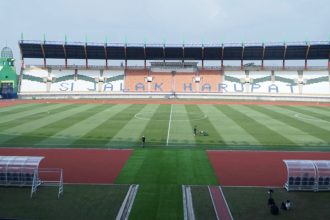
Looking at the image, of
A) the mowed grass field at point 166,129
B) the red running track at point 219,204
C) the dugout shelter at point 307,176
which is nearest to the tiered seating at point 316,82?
the mowed grass field at point 166,129

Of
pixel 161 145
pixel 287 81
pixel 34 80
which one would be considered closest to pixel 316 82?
pixel 287 81

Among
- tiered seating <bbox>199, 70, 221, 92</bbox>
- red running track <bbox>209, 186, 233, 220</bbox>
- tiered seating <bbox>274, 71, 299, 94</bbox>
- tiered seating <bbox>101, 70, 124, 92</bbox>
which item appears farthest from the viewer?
tiered seating <bbox>101, 70, 124, 92</bbox>

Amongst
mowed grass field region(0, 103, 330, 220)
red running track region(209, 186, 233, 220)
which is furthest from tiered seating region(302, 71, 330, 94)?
red running track region(209, 186, 233, 220)

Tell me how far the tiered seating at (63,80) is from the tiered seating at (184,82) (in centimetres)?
2281

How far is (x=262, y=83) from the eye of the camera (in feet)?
260

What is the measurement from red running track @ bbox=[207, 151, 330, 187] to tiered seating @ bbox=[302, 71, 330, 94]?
170 feet

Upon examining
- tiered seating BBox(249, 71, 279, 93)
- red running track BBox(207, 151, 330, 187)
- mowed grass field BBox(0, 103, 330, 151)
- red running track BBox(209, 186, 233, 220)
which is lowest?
red running track BBox(209, 186, 233, 220)

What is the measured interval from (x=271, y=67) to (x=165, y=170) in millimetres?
64658

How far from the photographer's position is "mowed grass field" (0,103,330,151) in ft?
100

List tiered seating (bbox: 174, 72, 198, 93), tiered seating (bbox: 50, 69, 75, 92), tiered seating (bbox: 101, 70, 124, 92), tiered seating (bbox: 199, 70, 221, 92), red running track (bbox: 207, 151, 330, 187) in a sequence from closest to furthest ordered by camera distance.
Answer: red running track (bbox: 207, 151, 330, 187)
tiered seating (bbox: 50, 69, 75, 92)
tiered seating (bbox: 199, 70, 221, 92)
tiered seating (bbox: 101, 70, 124, 92)
tiered seating (bbox: 174, 72, 198, 93)

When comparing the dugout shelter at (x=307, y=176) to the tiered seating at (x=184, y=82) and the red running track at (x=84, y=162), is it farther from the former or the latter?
the tiered seating at (x=184, y=82)

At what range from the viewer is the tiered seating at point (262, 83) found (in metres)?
77.7

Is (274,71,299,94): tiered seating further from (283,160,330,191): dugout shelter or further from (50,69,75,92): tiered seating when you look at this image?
(283,160,330,191): dugout shelter

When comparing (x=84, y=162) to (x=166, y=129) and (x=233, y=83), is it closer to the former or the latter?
(x=166, y=129)
